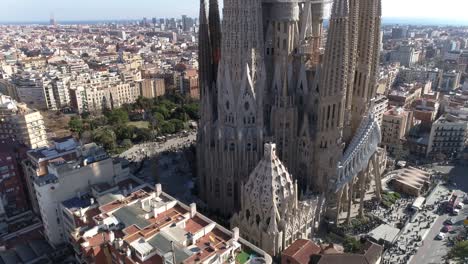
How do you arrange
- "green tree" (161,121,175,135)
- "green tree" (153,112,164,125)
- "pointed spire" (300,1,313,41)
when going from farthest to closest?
"green tree" (153,112,164,125) < "green tree" (161,121,175,135) < "pointed spire" (300,1,313,41)

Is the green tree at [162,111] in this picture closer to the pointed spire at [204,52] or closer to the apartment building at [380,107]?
the pointed spire at [204,52]

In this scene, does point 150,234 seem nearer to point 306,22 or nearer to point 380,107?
point 306,22

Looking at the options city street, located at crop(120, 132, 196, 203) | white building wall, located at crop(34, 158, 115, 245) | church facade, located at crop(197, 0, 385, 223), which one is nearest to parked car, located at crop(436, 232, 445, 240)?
church facade, located at crop(197, 0, 385, 223)

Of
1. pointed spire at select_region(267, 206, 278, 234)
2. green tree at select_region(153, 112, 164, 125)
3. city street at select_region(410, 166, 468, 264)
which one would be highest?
pointed spire at select_region(267, 206, 278, 234)

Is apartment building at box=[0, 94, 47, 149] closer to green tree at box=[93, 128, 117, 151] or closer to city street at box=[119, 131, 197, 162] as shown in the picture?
green tree at box=[93, 128, 117, 151]

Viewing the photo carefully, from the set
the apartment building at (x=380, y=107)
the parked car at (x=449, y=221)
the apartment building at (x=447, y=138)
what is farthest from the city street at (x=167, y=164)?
the apartment building at (x=447, y=138)

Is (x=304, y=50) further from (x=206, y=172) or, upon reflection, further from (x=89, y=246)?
(x=89, y=246)
